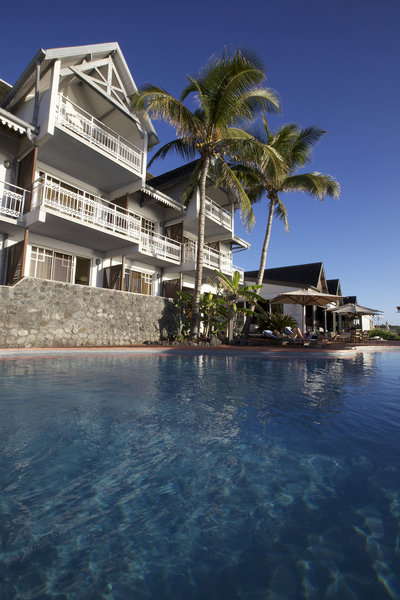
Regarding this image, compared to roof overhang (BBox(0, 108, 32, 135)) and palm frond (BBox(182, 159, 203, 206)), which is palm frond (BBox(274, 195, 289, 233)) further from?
roof overhang (BBox(0, 108, 32, 135))

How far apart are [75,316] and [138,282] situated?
600 centimetres

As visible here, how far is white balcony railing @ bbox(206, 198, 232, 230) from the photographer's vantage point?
19.4 m

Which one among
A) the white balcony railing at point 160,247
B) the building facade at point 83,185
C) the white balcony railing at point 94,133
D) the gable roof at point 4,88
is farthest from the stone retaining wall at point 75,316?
the gable roof at point 4,88

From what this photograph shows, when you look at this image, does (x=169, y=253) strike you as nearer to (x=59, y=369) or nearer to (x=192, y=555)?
(x=59, y=369)

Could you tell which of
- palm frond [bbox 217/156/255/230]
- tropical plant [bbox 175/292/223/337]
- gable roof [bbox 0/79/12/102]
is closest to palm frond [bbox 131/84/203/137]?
palm frond [bbox 217/156/255/230]

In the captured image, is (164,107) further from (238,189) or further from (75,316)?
(75,316)

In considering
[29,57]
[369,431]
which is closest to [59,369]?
[369,431]

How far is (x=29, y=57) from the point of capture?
12430mm

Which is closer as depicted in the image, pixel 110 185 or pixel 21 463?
pixel 21 463

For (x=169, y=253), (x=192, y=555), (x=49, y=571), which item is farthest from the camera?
(x=169, y=253)

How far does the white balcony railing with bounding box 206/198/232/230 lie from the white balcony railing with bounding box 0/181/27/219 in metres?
10.3

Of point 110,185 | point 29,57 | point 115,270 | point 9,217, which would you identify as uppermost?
point 29,57

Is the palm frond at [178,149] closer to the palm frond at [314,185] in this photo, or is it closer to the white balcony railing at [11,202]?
the palm frond at [314,185]

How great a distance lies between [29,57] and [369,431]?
17.1m
